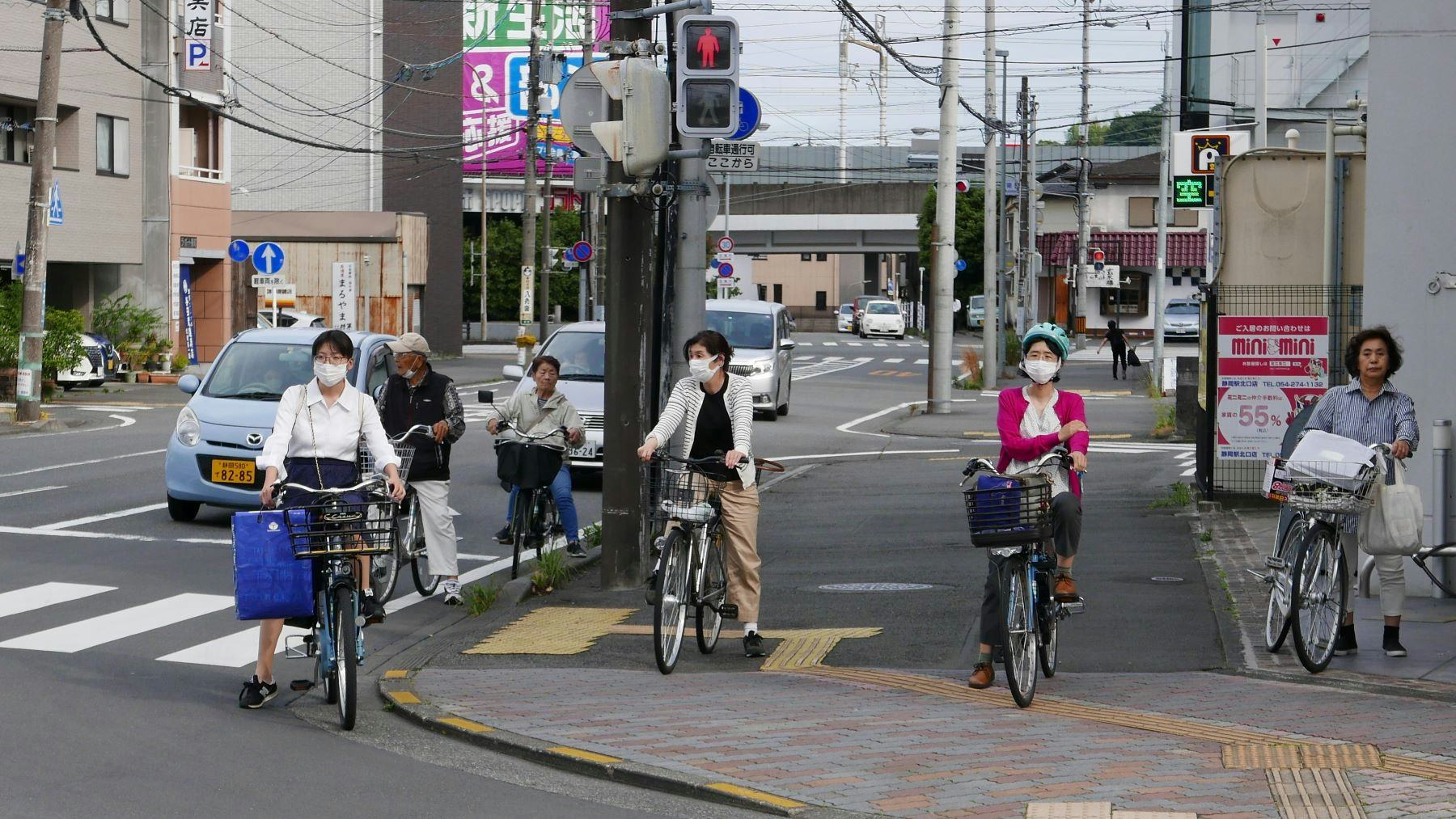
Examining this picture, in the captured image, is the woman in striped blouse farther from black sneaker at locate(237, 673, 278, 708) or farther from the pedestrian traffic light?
black sneaker at locate(237, 673, 278, 708)

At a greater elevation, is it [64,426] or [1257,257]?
[1257,257]

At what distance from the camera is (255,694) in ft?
27.3

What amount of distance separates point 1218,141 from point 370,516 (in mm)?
17739

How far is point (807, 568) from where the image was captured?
13398mm

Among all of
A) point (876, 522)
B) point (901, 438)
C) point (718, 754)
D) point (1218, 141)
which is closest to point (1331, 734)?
point (718, 754)

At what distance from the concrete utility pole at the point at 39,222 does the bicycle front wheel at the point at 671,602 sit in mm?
20573

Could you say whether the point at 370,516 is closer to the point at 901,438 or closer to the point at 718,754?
the point at 718,754

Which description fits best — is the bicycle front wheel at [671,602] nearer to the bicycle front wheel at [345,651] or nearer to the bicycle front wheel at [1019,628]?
the bicycle front wheel at [345,651]

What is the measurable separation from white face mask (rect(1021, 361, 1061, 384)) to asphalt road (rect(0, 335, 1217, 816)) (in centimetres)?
178

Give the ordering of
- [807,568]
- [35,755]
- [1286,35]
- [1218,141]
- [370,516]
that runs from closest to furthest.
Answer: [35,755] → [370,516] → [807,568] → [1218,141] → [1286,35]

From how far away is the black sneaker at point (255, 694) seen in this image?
8312 millimetres

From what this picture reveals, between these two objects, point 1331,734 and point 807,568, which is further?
point 807,568

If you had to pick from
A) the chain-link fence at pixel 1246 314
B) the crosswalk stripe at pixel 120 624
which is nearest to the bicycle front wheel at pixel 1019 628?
the crosswalk stripe at pixel 120 624

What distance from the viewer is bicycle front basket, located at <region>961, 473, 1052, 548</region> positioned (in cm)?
804
